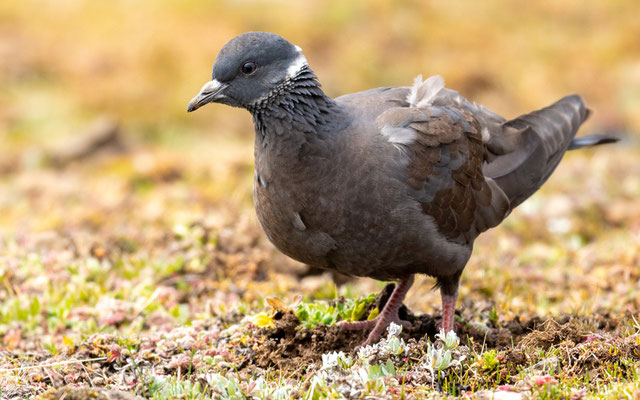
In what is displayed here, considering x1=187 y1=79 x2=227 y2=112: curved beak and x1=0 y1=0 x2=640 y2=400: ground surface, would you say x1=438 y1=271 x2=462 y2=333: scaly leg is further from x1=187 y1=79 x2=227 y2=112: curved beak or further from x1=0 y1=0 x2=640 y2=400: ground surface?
x1=187 y1=79 x2=227 y2=112: curved beak

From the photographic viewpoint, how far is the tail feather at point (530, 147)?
5746mm

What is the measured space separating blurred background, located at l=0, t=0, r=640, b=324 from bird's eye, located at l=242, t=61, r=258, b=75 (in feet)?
8.05

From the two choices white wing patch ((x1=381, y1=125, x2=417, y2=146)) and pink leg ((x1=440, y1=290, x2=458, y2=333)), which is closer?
white wing patch ((x1=381, y1=125, x2=417, y2=146))

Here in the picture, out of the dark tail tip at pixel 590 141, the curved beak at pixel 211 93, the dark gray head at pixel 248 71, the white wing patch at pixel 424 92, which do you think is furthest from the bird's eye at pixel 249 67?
the dark tail tip at pixel 590 141

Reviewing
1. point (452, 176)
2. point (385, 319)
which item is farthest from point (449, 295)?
point (452, 176)

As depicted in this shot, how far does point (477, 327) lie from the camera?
5.30 metres

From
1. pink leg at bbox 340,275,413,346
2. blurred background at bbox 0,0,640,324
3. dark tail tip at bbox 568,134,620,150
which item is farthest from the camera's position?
blurred background at bbox 0,0,640,324

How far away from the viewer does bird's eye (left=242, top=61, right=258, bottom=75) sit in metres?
4.73

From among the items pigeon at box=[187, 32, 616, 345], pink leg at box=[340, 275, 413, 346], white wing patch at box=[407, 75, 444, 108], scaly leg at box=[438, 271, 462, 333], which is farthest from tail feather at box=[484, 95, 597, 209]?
pink leg at box=[340, 275, 413, 346]

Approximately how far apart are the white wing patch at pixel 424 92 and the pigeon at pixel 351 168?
0.01 metres

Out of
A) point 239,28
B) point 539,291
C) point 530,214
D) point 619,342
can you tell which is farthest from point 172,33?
point 619,342

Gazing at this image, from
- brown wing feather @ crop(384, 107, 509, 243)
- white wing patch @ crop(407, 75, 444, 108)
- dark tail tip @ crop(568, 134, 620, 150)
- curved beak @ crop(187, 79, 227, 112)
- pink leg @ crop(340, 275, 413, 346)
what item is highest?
white wing patch @ crop(407, 75, 444, 108)

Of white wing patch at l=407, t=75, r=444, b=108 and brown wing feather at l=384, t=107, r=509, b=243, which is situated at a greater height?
white wing patch at l=407, t=75, r=444, b=108

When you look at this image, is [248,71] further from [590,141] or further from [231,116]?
[231,116]
